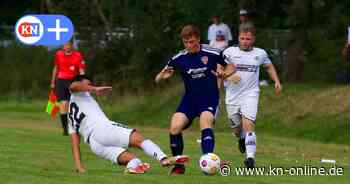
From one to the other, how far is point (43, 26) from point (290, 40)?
33.9ft

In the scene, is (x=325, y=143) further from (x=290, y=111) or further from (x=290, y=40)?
(x=290, y=40)

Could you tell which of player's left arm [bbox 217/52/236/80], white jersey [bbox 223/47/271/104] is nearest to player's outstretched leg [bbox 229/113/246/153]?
white jersey [bbox 223/47/271/104]

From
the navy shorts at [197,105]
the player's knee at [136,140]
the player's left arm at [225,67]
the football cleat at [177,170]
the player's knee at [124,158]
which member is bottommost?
the football cleat at [177,170]

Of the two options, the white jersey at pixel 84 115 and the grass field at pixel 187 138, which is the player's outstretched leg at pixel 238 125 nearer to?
the grass field at pixel 187 138

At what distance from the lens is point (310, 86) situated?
102 ft

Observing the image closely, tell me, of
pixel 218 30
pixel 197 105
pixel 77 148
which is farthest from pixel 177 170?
pixel 218 30

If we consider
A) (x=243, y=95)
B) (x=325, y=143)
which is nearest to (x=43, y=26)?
(x=325, y=143)

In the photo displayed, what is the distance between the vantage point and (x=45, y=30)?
135 feet

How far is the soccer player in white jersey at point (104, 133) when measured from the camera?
14.8m

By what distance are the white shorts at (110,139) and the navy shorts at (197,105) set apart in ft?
4.03

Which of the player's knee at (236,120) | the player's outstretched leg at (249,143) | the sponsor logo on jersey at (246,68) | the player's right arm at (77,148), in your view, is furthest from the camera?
the player's knee at (236,120)

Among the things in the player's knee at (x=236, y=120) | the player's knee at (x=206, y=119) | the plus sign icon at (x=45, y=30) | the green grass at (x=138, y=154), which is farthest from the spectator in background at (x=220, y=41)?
the player's knee at (x=206, y=119)

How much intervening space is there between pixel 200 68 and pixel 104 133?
5.72 ft

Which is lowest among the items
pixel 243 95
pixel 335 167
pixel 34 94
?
pixel 34 94
